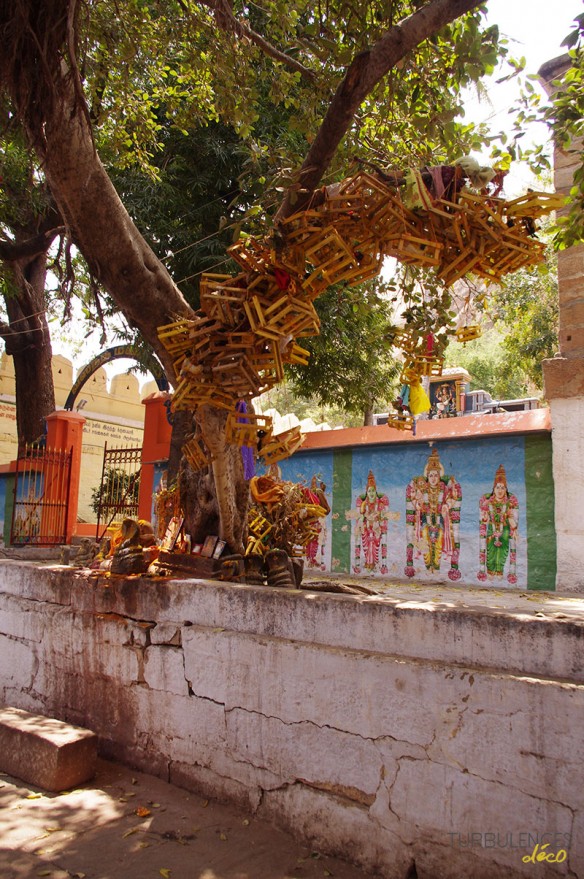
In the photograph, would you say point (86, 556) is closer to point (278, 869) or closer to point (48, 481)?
point (278, 869)

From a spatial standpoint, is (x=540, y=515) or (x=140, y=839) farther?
(x=540, y=515)

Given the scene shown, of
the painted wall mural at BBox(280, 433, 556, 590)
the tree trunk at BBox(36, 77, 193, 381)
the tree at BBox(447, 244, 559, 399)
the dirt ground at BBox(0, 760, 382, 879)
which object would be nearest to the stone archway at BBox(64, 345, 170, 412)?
the painted wall mural at BBox(280, 433, 556, 590)

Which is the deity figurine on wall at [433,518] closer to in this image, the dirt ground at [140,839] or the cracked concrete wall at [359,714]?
the cracked concrete wall at [359,714]

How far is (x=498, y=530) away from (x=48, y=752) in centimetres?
514

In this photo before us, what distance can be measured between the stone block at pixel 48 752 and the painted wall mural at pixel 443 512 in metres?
4.74

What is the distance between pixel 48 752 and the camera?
3393mm

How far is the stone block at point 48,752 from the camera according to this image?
3.37 metres

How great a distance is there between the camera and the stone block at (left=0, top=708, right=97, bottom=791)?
11.1ft

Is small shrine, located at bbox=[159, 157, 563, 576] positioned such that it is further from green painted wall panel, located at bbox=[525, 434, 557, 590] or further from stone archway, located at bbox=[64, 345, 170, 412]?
stone archway, located at bbox=[64, 345, 170, 412]

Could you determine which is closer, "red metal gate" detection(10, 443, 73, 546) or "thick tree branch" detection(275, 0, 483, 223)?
"thick tree branch" detection(275, 0, 483, 223)

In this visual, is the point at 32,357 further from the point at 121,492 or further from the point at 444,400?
the point at 444,400

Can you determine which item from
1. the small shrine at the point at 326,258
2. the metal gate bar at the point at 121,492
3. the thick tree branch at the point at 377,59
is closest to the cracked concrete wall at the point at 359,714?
the small shrine at the point at 326,258

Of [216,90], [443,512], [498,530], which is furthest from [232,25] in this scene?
[498,530]

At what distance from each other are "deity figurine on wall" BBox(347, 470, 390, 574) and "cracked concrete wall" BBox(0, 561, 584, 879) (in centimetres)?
457
